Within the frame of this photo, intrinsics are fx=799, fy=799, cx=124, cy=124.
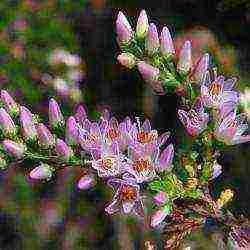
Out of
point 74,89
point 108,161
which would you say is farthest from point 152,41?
point 74,89

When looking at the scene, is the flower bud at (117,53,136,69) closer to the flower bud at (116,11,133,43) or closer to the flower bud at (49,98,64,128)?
the flower bud at (116,11,133,43)

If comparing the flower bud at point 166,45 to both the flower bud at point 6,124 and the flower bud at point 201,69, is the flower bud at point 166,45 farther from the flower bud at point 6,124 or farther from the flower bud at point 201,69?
the flower bud at point 6,124

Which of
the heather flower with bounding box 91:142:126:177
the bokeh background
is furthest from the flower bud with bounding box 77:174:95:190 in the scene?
the bokeh background

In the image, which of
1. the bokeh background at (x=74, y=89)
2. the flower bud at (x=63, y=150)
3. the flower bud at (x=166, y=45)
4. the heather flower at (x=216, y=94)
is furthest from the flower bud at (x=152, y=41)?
the bokeh background at (x=74, y=89)

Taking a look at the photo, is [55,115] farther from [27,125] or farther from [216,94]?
[216,94]

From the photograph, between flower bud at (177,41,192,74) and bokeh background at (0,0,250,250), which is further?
bokeh background at (0,0,250,250)

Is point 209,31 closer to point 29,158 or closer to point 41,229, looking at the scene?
point 41,229
